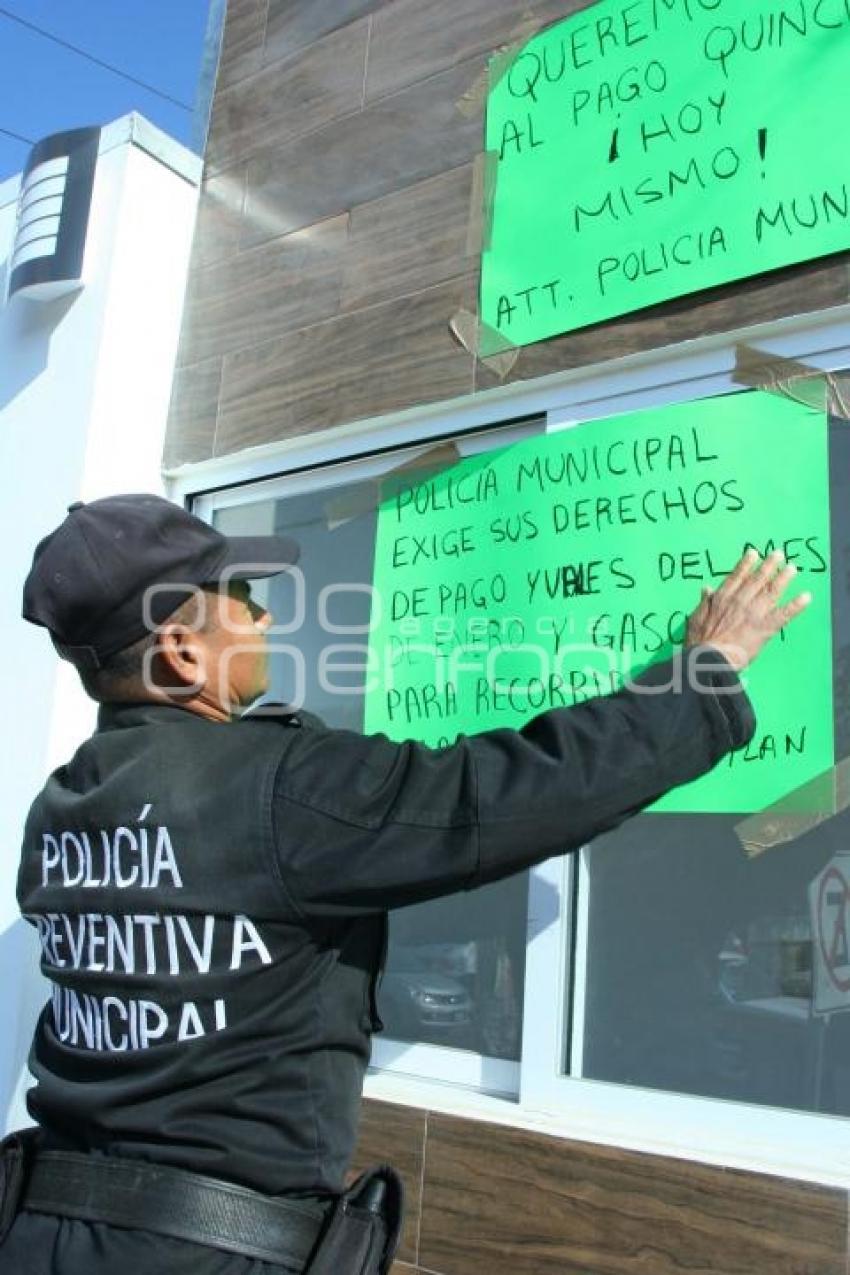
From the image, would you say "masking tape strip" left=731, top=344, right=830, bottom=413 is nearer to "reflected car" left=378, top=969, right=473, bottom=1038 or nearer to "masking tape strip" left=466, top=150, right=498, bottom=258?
"masking tape strip" left=466, top=150, right=498, bottom=258

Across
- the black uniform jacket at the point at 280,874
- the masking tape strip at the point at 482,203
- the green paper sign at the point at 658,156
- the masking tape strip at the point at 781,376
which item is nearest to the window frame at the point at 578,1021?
the masking tape strip at the point at 781,376

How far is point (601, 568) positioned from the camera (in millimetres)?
→ 2146

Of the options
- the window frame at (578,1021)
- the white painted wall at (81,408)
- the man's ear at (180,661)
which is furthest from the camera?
the white painted wall at (81,408)

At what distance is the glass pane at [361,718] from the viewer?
7.61ft

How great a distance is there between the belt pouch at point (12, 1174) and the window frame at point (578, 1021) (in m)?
0.92

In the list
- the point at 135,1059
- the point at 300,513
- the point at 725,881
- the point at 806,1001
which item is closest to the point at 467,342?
the point at 300,513

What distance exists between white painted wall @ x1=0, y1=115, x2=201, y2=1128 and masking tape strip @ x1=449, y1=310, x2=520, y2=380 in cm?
103

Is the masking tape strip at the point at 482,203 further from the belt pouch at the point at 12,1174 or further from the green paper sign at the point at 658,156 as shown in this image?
the belt pouch at the point at 12,1174

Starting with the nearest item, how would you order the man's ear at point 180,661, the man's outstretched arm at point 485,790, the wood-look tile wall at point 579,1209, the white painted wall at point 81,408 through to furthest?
1. the man's outstretched arm at point 485,790
2. the man's ear at point 180,661
3. the wood-look tile wall at point 579,1209
4. the white painted wall at point 81,408

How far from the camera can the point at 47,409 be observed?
3.23 metres

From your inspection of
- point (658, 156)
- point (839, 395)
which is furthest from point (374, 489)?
point (839, 395)

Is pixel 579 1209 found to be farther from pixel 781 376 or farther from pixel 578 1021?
pixel 781 376

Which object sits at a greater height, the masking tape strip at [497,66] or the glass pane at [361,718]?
the masking tape strip at [497,66]

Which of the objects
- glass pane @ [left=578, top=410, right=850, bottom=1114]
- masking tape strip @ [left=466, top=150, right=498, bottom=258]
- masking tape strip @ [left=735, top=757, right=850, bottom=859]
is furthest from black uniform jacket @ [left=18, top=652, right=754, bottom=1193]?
masking tape strip @ [left=466, top=150, right=498, bottom=258]
